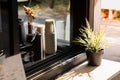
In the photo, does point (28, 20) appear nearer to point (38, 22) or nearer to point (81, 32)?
point (38, 22)

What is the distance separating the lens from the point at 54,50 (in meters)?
2.26

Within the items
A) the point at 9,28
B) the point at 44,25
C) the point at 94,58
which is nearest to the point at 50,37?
the point at 44,25

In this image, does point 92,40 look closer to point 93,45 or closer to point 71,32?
point 93,45

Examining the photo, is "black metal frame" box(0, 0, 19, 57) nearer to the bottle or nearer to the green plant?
the bottle

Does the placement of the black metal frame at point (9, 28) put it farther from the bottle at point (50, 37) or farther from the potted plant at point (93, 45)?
the potted plant at point (93, 45)

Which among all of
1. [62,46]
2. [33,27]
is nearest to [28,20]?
[33,27]

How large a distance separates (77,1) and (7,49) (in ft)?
3.27

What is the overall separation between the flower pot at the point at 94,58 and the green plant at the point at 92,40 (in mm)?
27

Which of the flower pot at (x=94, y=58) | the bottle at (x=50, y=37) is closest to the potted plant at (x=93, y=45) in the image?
the flower pot at (x=94, y=58)

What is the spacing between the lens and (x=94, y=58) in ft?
A: 7.34

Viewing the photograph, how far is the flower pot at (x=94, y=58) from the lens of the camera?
2223mm

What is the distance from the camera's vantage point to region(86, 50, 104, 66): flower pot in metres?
2.22

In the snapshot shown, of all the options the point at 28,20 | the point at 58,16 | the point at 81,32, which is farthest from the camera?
the point at 81,32

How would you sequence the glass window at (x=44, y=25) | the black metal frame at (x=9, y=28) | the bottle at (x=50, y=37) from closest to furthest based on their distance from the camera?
the black metal frame at (x=9, y=28)
the glass window at (x=44, y=25)
the bottle at (x=50, y=37)
